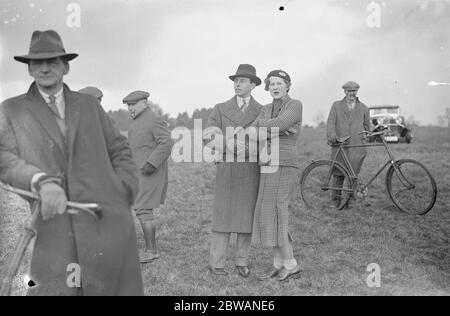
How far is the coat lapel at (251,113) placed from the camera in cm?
527

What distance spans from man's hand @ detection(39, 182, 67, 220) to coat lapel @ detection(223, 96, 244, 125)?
262 cm

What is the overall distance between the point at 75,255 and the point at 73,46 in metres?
2.29

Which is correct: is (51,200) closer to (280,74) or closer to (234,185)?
(234,185)

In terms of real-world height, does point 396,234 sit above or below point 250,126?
below

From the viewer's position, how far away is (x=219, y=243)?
17.4 ft

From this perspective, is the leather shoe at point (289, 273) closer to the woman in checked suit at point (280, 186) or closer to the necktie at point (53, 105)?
the woman in checked suit at point (280, 186)

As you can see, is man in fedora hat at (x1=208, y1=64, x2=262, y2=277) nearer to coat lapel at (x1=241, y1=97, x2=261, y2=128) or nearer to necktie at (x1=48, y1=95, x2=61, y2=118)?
coat lapel at (x1=241, y1=97, x2=261, y2=128)

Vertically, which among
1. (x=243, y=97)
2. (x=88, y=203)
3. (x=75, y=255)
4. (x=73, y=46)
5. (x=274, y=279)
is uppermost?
(x=73, y=46)

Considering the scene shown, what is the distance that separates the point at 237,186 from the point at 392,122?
13.7 meters

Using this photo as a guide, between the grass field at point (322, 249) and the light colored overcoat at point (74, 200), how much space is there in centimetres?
119

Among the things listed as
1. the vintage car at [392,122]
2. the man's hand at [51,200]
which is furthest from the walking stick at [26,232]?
the vintage car at [392,122]

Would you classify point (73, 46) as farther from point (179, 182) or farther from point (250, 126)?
point (179, 182)

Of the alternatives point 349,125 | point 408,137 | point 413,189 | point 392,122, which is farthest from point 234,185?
point 392,122
